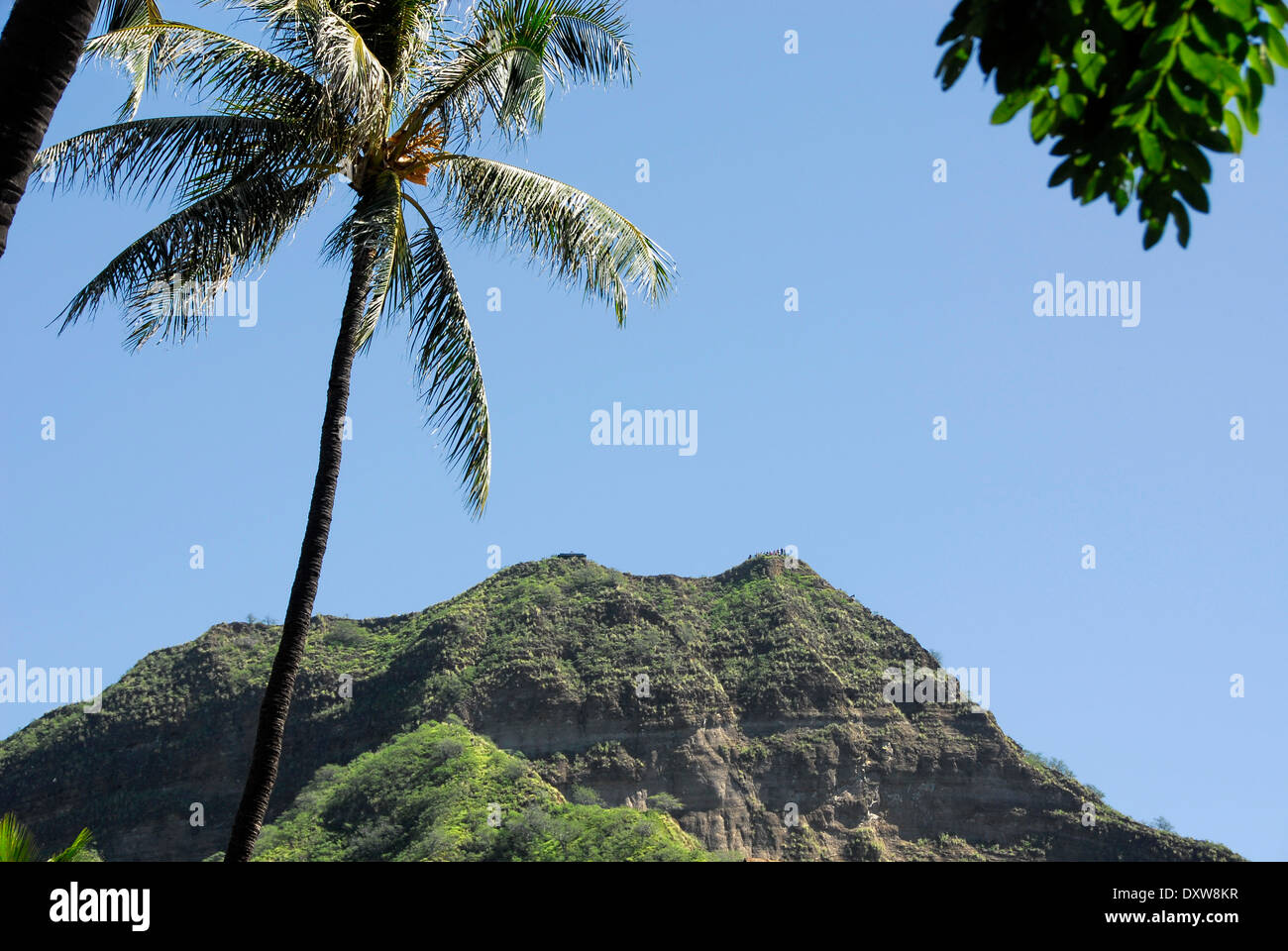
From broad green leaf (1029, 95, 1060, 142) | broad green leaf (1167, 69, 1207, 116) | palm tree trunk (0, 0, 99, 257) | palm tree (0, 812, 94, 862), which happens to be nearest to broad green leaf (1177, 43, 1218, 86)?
broad green leaf (1167, 69, 1207, 116)

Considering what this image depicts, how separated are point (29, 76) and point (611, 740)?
73263 mm

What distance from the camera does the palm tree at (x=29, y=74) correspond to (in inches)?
198

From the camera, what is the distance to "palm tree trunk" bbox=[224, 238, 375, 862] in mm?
10094

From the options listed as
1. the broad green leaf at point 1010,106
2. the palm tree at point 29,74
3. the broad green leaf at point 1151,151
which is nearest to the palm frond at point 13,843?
the palm tree at point 29,74

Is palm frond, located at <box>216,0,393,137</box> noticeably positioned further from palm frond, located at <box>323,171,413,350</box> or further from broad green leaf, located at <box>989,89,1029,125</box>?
broad green leaf, located at <box>989,89,1029,125</box>

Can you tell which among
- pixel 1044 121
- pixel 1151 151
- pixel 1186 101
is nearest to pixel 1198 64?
pixel 1186 101

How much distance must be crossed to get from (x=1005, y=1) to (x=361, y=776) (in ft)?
215

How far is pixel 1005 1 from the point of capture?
3139 millimetres

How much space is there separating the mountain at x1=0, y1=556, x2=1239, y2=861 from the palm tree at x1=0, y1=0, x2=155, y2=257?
60.8m

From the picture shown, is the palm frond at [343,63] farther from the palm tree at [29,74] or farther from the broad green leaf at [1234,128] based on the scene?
the broad green leaf at [1234,128]

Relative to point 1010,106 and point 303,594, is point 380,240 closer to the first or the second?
point 303,594

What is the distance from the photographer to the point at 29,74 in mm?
5082
